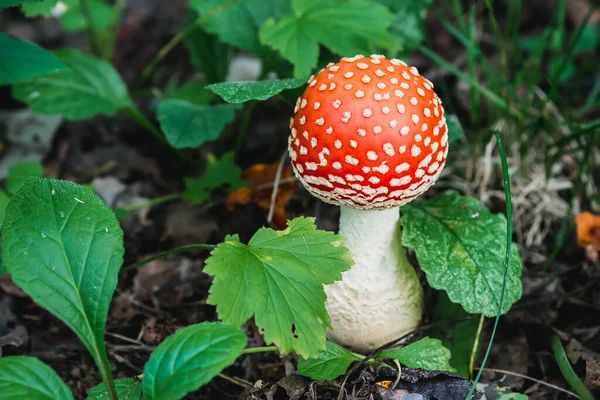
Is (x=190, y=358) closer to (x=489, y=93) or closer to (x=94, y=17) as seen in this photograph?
(x=489, y=93)

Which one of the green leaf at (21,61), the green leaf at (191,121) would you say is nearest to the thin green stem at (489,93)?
the green leaf at (191,121)

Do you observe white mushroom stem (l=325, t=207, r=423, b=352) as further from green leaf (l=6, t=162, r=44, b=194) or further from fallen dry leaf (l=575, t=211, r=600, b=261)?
green leaf (l=6, t=162, r=44, b=194)

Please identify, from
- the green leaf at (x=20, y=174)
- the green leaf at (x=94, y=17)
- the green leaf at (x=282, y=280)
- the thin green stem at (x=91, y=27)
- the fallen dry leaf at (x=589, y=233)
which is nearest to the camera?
the green leaf at (x=282, y=280)

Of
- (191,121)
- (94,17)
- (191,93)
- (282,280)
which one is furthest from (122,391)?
(94,17)

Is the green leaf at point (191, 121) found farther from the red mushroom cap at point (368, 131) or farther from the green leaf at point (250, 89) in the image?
the red mushroom cap at point (368, 131)

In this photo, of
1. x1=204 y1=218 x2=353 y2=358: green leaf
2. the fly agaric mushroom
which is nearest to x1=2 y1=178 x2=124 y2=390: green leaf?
x1=204 y1=218 x2=353 y2=358: green leaf

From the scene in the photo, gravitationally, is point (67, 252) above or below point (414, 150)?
below
